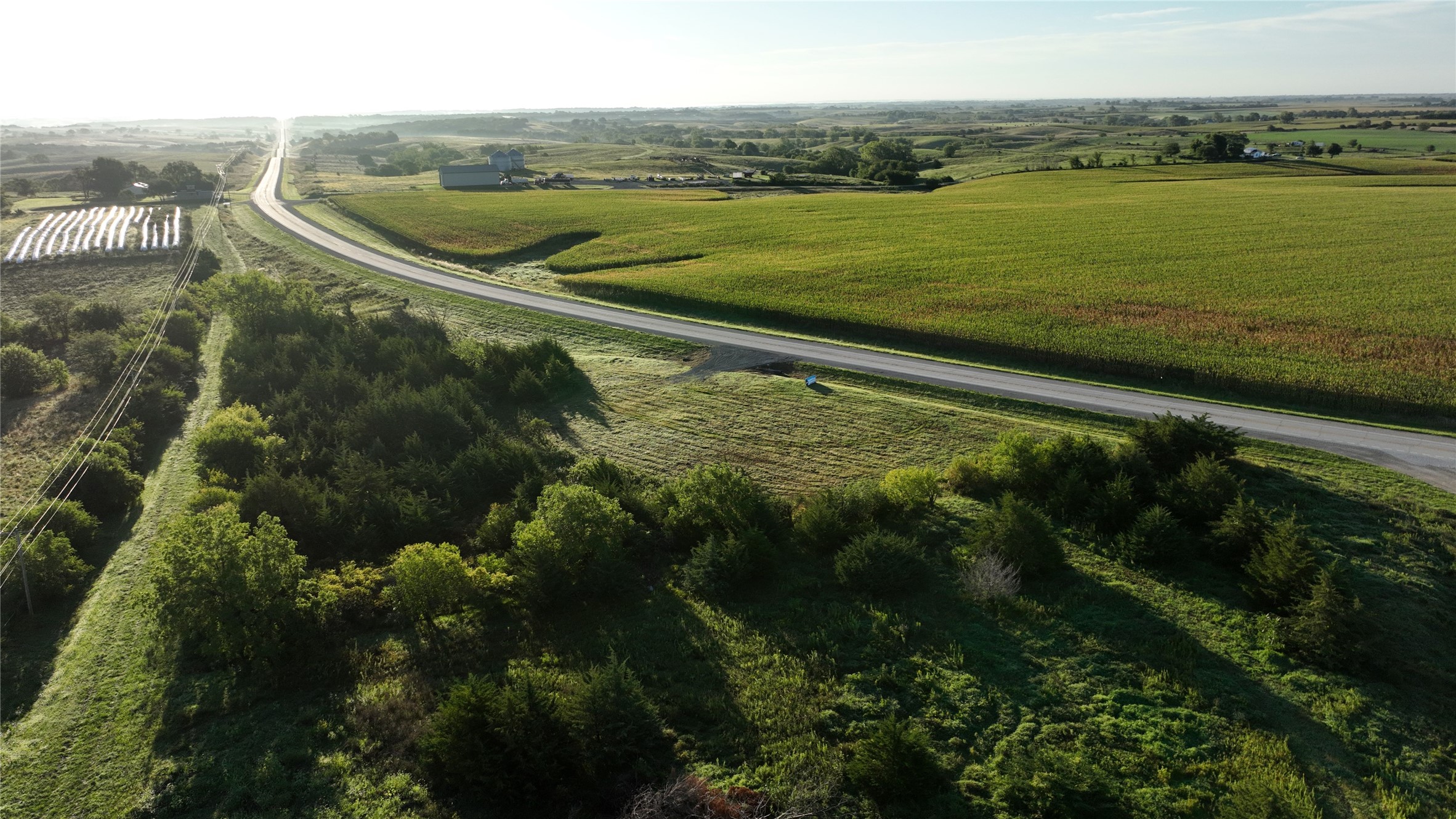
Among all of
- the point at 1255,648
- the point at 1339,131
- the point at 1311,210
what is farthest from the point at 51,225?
the point at 1339,131

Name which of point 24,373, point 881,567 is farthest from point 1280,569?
point 24,373

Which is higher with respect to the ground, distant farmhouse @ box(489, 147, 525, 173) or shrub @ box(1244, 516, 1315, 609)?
distant farmhouse @ box(489, 147, 525, 173)

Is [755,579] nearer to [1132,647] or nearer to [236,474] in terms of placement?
[1132,647]

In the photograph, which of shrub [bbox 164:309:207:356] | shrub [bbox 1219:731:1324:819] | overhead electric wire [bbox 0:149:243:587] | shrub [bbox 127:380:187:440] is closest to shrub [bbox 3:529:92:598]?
overhead electric wire [bbox 0:149:243:587]

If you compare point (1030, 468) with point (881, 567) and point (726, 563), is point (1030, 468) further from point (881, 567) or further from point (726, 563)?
point (726, 563)

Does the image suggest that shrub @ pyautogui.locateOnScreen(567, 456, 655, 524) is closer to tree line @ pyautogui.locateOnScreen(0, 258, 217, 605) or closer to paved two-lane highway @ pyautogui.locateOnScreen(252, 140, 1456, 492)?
paved two-lane highway @ pyautogui.locateOnScreen(252, 140, 1456, 492)

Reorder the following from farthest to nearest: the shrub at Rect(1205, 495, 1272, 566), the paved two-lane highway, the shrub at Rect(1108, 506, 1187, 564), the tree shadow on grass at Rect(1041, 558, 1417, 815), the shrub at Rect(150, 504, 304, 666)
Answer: the paved two-lane highway < the shrub at Rect(1108, 506, 1187, 564) < the shrub at Rect(1205, 495, 1272, 566) < the shrub at Rect(150, 504, 304, 666) < the tree shadow on grass at Rect(1041, 558, 1417, 815)
